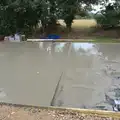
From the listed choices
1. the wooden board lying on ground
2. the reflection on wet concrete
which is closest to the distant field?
the reflection on wet concrete

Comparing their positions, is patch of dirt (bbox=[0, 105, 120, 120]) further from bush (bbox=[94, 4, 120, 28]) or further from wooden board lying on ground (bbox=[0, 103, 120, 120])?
bush (bbox=[94, 4, 120, 28])

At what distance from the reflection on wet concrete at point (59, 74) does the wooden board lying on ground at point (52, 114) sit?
334 mm

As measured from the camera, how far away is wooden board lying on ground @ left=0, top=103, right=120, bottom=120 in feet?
9.96

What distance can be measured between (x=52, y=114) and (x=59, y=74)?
1.97 metres

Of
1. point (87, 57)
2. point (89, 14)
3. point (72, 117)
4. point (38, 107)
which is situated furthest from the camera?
point (89, 14)

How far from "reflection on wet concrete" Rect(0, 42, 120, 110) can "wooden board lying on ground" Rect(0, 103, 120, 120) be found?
33cm

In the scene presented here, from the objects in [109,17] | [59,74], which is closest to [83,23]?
[109,17]

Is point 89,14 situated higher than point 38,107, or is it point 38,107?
point 89,14

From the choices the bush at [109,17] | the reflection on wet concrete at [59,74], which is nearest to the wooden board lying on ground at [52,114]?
the reflection on wet concrete at [59,74]

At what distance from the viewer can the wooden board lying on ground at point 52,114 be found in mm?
3035

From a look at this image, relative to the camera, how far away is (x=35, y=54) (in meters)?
6.95

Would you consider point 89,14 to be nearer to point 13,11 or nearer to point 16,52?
point 13,11

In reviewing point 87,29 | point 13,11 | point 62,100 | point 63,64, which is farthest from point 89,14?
point 62,100

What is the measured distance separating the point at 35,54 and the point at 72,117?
13.5 feet
